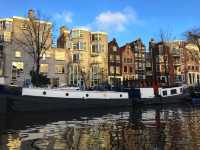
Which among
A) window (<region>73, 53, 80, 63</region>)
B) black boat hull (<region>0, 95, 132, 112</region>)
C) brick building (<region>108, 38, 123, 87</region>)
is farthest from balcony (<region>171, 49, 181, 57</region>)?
black boat hull (<region>0, 95, 132, 112</region>)

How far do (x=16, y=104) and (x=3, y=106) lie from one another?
1561mm

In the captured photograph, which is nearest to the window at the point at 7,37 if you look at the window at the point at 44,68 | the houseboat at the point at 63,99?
the window at the point at 44,68

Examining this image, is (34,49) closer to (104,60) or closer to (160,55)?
(104,60)

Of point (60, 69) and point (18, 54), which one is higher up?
point (18, 54)

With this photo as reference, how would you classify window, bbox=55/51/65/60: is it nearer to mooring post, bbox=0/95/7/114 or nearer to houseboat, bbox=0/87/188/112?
houseboat, bbox=0/87/188/112

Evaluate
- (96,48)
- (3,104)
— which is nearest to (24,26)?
(96,48)

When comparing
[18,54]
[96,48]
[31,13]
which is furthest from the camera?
[96,48]

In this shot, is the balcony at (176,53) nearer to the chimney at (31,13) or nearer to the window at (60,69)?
the window at (60,69)

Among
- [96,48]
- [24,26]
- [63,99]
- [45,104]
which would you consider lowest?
[45,104]

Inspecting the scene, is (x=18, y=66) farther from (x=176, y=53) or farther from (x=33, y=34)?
(x=176, y=53)

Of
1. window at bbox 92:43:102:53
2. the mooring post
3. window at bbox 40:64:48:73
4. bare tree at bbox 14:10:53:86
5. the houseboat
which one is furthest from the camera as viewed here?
window at bbox 92:43:102:53

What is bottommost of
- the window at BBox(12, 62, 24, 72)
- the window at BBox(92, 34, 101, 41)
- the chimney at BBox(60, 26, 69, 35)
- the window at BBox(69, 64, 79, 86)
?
the window at BBox(69, 64, 79, 86)

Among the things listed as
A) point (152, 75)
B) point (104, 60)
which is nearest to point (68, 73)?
point (104, 60)

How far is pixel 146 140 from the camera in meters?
20.6
